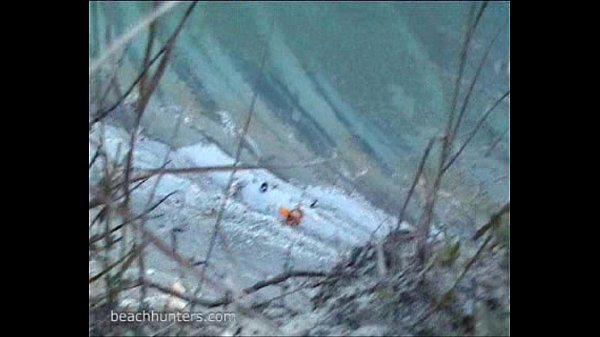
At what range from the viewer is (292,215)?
151 centimetres

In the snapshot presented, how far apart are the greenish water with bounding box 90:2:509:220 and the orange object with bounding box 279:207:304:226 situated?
5 centimetres

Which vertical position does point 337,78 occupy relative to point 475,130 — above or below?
above

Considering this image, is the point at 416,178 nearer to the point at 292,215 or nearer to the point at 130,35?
the point at 292,215

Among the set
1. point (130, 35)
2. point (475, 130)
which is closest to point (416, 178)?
point (475, 130)

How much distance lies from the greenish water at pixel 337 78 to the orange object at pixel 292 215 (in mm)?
53

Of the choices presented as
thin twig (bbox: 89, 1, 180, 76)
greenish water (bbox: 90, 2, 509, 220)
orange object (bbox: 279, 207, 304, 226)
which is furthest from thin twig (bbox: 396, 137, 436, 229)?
thin twig (bbox: 89, 1, 180, 76)

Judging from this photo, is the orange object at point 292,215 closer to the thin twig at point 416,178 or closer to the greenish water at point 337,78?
the greenish water at point 337,78

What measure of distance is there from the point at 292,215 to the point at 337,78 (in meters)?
0.23

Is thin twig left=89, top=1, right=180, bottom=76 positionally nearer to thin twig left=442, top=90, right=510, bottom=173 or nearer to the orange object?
the orange object

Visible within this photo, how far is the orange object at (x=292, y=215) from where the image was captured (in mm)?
1512
